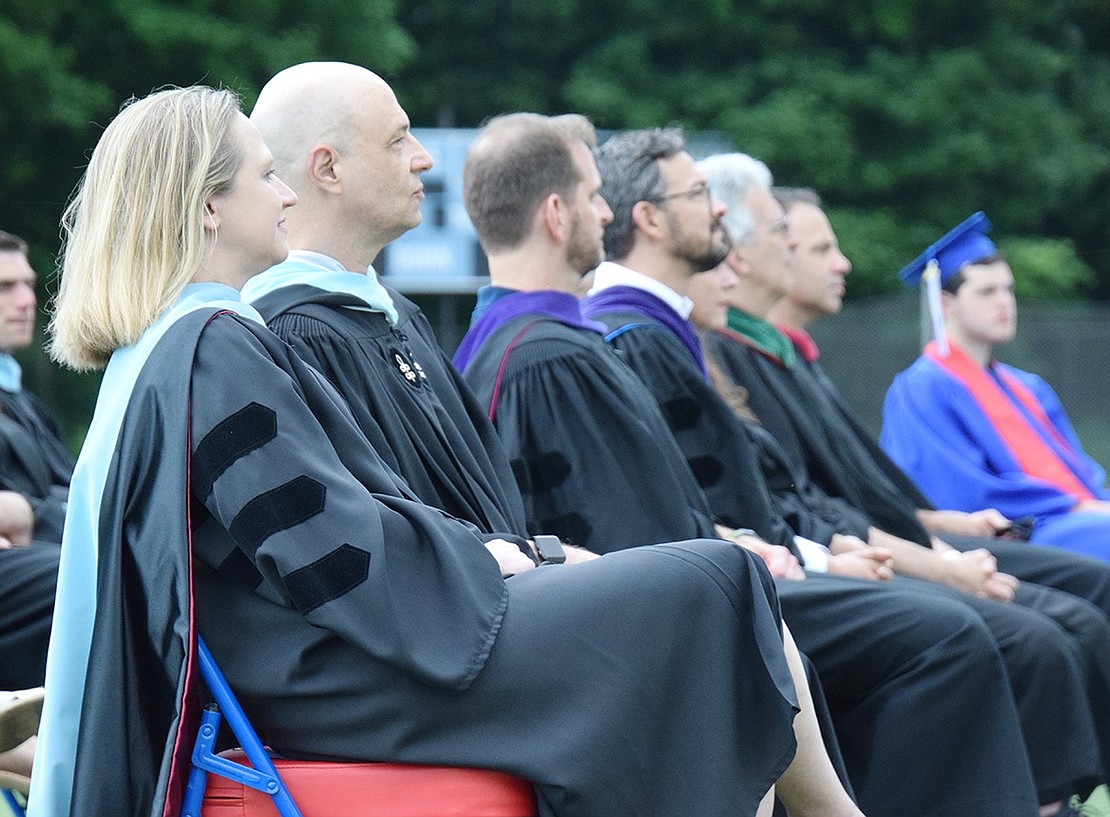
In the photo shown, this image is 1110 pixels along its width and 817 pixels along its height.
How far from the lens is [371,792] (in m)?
2.93

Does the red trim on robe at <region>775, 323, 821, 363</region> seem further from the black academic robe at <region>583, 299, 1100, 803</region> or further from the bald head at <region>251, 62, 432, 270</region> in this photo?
the bald head at <region>251, 62, 432, 270</region>

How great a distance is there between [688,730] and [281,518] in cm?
82

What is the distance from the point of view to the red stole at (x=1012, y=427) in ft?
22.2

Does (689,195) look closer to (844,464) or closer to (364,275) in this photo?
(844,464)

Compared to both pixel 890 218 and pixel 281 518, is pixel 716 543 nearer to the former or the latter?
pixel 281 518

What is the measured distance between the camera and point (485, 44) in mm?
22516

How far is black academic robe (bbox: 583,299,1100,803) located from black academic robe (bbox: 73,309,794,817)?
182cm

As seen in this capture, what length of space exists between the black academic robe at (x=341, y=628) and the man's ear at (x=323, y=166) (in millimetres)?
826

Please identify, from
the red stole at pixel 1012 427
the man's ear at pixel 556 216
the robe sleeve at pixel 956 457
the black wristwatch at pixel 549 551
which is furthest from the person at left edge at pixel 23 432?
the red stole at pixel 1012 427

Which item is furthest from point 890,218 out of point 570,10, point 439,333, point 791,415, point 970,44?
point 791,415

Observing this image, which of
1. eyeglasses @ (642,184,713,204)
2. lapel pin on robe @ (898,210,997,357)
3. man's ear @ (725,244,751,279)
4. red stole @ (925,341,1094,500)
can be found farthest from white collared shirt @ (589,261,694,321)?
lapel pin on robe @ (898,210,997,357)

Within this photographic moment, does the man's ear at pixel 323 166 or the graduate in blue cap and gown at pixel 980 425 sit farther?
the graduate in blue cap and gown at pixel 980 425

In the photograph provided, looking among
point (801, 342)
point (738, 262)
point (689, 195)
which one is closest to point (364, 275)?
point (689, 195)

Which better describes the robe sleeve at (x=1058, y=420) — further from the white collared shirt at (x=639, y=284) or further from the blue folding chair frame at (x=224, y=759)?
the blue folding chair frame at (x=224, y=759)
